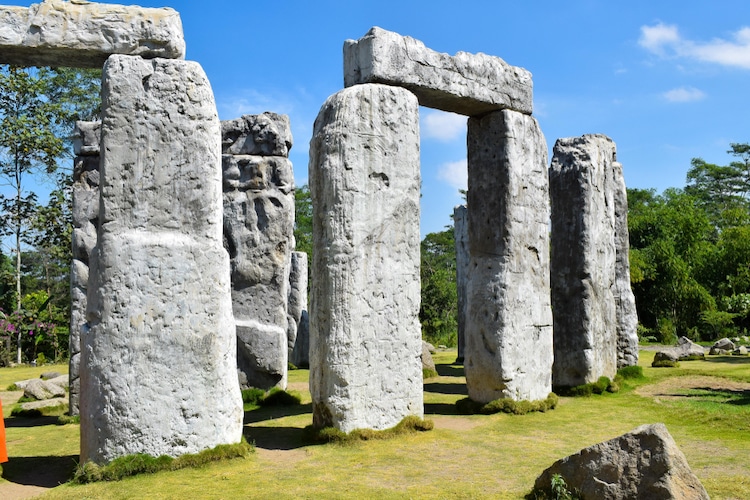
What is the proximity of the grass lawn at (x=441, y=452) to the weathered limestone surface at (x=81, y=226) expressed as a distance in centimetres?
91

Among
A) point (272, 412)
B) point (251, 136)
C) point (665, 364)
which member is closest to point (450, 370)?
point (665, 364)

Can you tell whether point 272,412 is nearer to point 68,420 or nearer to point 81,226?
point 68,420

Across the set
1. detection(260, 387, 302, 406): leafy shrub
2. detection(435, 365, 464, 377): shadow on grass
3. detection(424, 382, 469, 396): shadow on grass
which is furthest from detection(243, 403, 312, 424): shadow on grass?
detection(435, 365, 464, 377): shadow on grass

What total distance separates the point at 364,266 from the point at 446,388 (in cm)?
466

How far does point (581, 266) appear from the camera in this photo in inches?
401

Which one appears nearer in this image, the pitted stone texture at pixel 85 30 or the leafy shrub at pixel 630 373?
the pitted stone texture at pixel 85 30

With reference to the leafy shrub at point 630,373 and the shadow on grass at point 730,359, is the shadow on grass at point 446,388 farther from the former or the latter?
the shadow on grass at point 730,359

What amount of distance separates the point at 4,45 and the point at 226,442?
154 inches

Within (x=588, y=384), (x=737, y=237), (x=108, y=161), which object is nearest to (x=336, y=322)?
(x=108, y=161)

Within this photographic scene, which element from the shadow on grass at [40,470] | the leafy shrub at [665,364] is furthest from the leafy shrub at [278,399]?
the leafy shrub at [665,364]

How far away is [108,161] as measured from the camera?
5812 millimetres

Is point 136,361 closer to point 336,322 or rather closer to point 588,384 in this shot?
point 336,322

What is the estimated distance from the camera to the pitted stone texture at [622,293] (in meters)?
12.1

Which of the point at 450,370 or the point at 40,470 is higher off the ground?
the point at 450,370
